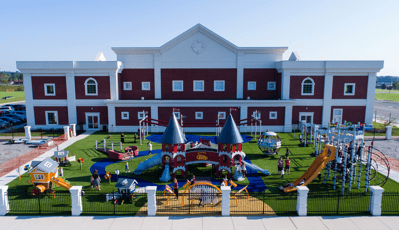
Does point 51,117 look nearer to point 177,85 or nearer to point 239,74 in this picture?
point 177,85

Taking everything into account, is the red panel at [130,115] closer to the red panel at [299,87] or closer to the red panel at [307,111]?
the red panel at [299,87]

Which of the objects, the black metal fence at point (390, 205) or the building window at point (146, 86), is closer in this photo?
the black metal fence at point (390, 205)

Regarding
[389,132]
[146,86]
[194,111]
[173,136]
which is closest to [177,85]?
[146,86]

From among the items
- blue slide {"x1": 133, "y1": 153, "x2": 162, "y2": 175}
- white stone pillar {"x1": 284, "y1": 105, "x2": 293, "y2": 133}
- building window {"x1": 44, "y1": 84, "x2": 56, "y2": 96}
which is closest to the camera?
blue slide {"x1": 133, "y1": 153, "x2": 162, "y2": 175}

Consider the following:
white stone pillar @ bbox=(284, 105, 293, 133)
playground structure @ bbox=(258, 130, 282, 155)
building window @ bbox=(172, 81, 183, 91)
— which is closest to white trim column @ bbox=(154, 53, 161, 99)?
building window @ bbox=(172, 81, 183, 91)

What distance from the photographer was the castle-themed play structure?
1995 cm

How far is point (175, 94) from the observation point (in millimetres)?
40344

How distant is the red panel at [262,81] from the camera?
132 feet

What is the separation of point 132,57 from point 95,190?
25944 millimetres

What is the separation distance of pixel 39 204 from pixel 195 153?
10.8 metres

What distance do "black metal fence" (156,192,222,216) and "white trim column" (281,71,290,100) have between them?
25586 mm

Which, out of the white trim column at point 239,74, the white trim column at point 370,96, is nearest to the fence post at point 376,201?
the white trim column at point 239,74

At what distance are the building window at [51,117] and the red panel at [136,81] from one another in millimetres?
9707

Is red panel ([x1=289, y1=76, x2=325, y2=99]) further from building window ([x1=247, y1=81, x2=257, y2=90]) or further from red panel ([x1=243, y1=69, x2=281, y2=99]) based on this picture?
building window ([x1=247, y1=81, x2=257, y2=90])
